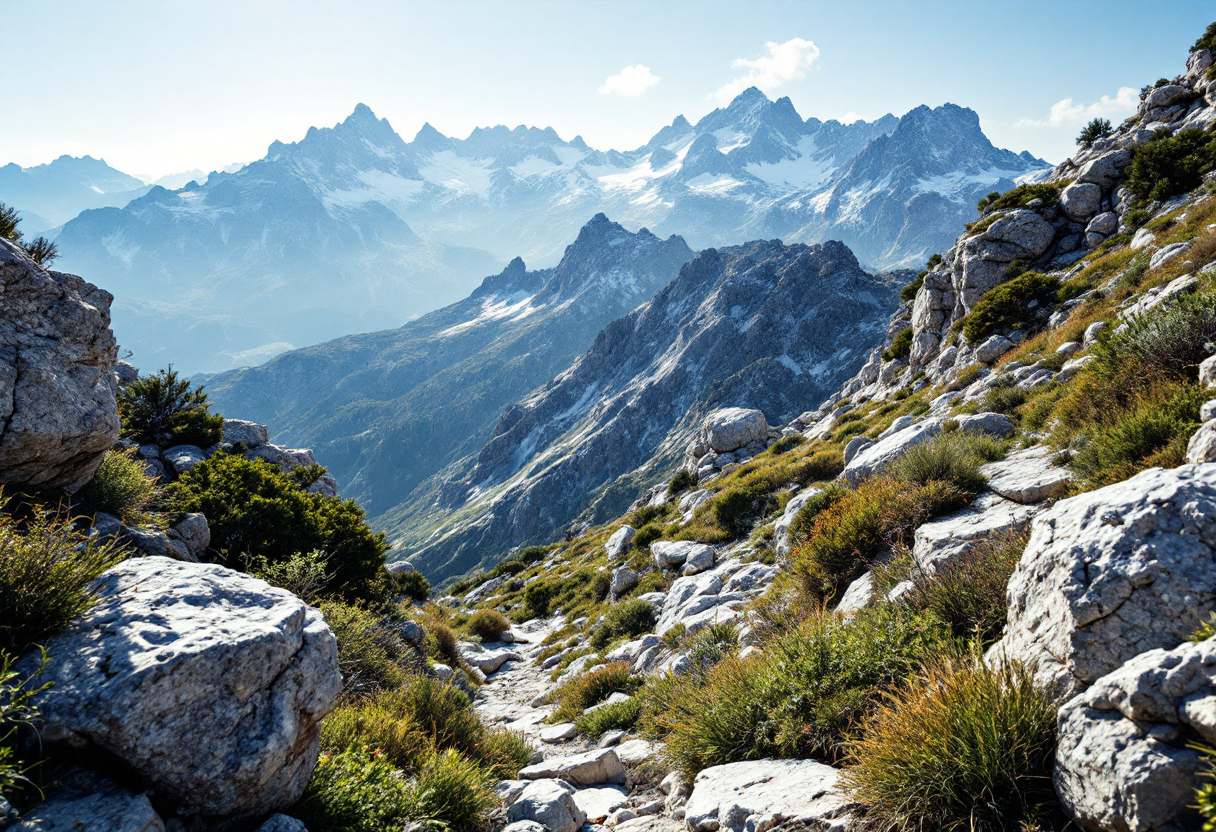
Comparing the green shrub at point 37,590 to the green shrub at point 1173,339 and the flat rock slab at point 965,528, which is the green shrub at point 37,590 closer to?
the flat rock slab at point 965,528

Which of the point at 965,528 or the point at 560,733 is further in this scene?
the point at 560,733

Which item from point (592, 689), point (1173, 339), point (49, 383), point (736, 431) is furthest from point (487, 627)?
point (1173, 339)

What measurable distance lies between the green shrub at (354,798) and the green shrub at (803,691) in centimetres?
373

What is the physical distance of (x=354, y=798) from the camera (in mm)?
5613

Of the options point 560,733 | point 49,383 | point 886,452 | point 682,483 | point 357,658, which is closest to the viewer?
point 49,383

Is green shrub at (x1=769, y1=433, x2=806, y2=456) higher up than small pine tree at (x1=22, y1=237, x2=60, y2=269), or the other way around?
small pine tree at (x1=22, y1=237, x2=60, y2=269)

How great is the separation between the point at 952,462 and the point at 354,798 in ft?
35.5

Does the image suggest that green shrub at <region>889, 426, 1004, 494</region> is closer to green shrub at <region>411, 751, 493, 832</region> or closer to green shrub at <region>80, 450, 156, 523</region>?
green shrub at <region>411, 751, 493, 832</region>

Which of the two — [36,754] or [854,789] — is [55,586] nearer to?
[36,754]

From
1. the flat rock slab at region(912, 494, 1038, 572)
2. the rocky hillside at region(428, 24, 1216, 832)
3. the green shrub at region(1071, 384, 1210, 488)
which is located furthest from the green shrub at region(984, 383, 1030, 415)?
the green shrub at region(1071, 384, 1210, 488)

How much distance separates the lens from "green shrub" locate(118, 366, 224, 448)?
19641 millimetres

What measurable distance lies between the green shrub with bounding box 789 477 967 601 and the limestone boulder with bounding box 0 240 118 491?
1288 centimetres

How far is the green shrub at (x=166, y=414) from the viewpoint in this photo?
19641mm

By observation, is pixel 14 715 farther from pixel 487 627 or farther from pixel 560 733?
pixel 487 627
